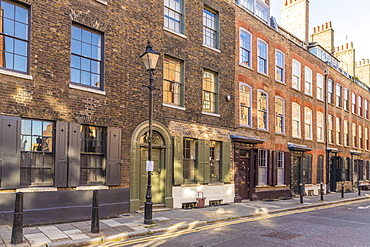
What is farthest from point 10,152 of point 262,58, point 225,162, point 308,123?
point 308,123

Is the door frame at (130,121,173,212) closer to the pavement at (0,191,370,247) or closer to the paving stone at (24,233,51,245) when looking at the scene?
the pavement at (0,191,370,247)

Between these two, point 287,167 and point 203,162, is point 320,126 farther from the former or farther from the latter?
point 203,162

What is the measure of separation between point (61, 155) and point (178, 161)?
5.25 meters

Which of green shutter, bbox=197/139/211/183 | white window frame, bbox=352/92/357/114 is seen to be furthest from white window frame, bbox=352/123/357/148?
green shutter, bbox=197/139/211/183

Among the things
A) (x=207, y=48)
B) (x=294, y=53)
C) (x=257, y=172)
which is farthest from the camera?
(x=294, y=53)

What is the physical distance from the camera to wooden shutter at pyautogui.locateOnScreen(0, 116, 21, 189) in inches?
364

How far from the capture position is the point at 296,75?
23.5m

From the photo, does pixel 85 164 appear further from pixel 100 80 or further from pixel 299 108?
pixel 299 108

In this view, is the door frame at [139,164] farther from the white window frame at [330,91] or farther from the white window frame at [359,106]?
the white window frame at [359,106]

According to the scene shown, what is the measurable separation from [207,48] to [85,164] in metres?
8.33

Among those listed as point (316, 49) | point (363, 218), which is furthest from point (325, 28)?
point (363, 218)

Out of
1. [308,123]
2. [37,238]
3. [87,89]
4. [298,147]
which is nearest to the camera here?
[37,238]

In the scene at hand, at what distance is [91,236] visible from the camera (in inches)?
336

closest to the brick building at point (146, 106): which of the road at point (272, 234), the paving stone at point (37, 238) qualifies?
the paving stone at point (37, 238)
